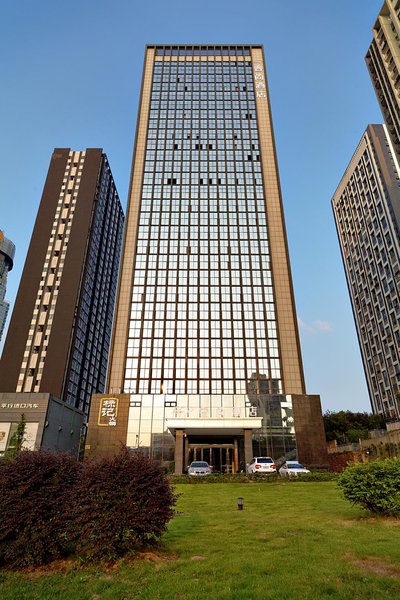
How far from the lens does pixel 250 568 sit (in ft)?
28.2

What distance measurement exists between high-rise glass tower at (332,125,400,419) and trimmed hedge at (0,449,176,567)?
8334 cm

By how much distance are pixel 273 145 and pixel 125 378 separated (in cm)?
5658

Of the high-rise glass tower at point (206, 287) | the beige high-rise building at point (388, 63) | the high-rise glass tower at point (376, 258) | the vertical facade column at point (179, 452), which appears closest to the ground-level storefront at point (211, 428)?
the vertical facade column at point (179, 452)

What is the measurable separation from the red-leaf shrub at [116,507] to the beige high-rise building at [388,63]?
63481 mm

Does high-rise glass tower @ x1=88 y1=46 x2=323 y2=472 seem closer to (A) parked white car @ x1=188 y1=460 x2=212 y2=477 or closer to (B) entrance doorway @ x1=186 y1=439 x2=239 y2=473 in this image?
(B) entrance doorway @ x1=186 y1=439 x2=239 y2=473

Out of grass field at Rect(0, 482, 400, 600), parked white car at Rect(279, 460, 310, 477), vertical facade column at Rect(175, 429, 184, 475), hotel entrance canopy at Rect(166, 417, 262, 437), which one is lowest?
grass field at Rect(0, 482, 400, 600)

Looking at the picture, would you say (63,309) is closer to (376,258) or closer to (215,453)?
(215,453)

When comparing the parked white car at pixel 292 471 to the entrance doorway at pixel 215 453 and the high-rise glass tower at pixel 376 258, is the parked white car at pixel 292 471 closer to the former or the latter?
the entrance doorway at pixel 215 453

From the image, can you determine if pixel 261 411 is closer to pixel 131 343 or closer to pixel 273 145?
pixel 131 343

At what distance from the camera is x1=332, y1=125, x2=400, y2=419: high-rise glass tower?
86625mm

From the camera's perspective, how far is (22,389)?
75.2 metres

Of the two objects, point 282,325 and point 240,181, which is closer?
point 282,325

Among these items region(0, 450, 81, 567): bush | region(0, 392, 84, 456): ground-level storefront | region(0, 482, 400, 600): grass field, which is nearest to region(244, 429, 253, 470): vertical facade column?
region(0, 392, 84, 456): ground-level storefront

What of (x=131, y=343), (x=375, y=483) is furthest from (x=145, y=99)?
(x=375, y=483)
